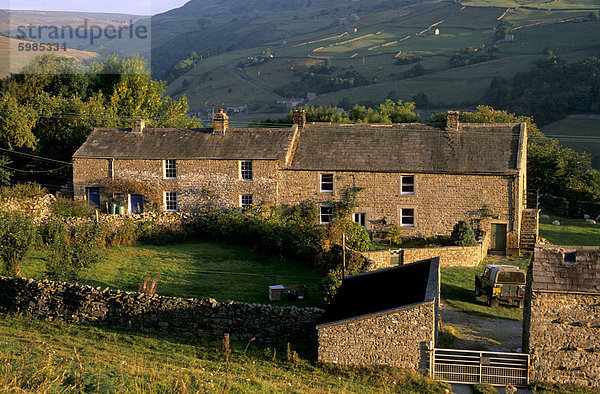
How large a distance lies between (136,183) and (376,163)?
607 inches

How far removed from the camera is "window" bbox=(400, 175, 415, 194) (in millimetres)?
35281

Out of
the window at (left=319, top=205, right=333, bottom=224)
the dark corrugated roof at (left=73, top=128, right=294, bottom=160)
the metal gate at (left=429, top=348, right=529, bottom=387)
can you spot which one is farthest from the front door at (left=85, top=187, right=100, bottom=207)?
the metal gate at (left=429, top=348, right=529, bottom=387)

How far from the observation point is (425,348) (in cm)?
1683

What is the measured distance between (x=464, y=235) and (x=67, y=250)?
1991cm

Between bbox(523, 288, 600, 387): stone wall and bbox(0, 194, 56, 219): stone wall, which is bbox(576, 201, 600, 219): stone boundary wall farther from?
bbox(0, 194, 56, 219): stone wall

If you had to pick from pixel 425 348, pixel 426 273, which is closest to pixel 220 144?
pixel 426 273

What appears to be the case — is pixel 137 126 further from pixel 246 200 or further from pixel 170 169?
pixel 246 200

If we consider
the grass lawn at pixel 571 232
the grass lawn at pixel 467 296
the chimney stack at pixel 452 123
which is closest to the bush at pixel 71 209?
the grass lawn at pixel 467 296

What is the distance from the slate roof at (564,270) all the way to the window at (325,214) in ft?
63.1

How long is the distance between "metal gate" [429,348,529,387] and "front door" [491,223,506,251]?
18.0m

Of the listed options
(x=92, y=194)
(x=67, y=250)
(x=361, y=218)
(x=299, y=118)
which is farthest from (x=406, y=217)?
(x=92, y=194)

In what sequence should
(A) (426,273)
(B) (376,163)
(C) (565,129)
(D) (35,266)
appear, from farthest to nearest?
(C) (565,129), (B) (376,163), (D) (35,266), (A) (426,273)

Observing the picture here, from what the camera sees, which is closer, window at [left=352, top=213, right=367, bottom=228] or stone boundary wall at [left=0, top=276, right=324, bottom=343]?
stone boundary wall at [left=0, top=276, right=324, bottom=343]

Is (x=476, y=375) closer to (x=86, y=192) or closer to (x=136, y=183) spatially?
(x=136, y=183)
